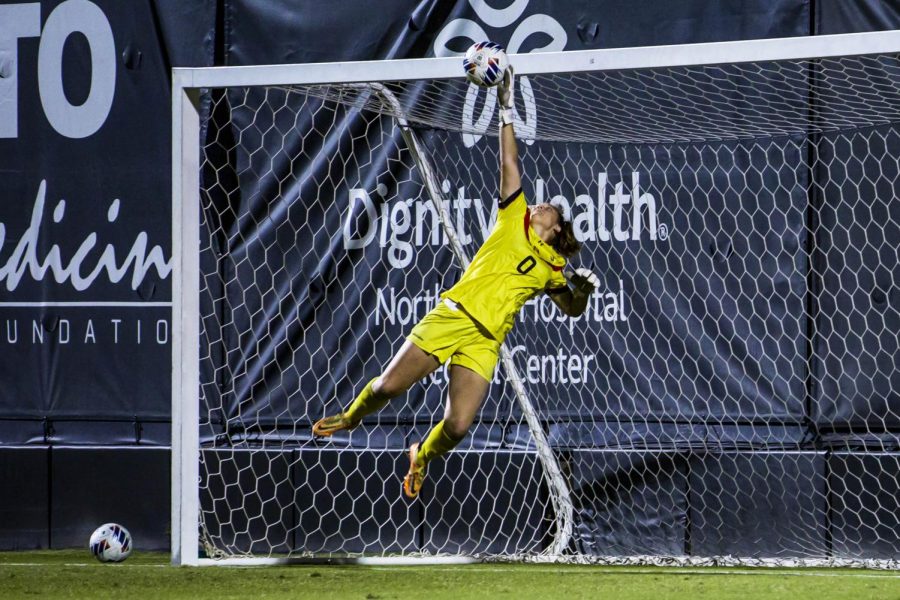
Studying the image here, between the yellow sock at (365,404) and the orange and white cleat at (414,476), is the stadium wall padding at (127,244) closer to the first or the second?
the orange and white cleat at (414,476)

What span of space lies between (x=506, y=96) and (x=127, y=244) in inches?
112

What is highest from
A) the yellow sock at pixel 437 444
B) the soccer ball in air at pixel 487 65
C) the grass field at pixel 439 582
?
the soccer ball in air at pixel 487 65

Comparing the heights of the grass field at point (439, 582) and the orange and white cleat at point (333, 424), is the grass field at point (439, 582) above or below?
below

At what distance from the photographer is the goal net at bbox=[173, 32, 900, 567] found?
18.8ft

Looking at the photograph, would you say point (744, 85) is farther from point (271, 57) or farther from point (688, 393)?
point (271, 57)

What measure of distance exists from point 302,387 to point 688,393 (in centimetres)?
197

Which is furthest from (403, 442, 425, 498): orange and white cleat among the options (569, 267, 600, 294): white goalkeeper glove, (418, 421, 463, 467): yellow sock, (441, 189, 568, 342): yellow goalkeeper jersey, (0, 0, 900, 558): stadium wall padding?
(0, 0, 900, 558): stadium wall padding

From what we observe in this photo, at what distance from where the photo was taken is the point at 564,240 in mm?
5055

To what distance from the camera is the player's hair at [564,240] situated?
16.5 ft

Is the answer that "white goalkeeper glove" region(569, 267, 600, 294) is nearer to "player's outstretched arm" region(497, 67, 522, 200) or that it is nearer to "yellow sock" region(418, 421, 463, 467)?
"player's outstretched arm" region(497, 67, 522, 200)

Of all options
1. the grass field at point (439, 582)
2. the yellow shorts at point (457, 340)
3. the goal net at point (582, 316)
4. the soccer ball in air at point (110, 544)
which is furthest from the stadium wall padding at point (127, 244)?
the yellow shorts at point (457, 340)

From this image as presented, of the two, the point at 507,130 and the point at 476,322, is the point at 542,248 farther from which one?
the point at 507,130

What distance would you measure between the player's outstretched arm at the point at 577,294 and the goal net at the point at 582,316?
850mm

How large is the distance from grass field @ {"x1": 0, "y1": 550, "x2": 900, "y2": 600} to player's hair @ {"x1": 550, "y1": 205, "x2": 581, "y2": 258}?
1318 millimetres
